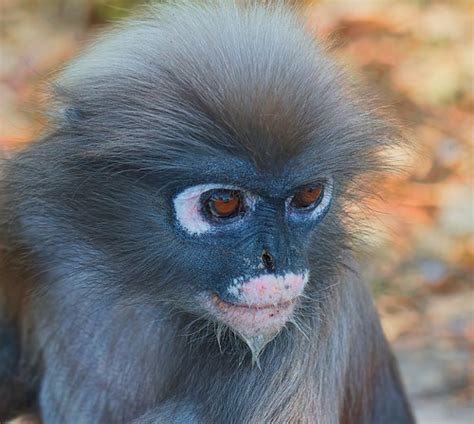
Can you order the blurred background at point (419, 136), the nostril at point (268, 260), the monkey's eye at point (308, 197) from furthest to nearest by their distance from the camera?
the blurred background at point (419, 136), the monkey's eye at point (308, 197), the nostril at point (268, 260)

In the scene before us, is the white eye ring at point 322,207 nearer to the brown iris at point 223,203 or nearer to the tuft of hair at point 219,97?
the tuft of hair at point 219,97

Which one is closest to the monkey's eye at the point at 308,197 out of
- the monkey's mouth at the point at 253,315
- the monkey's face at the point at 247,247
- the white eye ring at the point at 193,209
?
the monkey's face at the point at 247,247

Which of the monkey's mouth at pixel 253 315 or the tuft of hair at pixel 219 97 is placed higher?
the tuft of hair at pixel 219 97

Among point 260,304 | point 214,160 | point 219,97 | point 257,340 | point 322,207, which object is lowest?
point 257,340

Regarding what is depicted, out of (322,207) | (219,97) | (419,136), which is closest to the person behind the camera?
(219,97)

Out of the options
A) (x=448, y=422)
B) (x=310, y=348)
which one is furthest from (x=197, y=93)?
(x=448, y=422)

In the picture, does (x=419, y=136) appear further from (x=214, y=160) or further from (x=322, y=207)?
(x=214, y=160)

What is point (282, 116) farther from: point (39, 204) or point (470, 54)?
point (470, 54)

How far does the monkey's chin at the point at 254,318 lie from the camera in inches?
110

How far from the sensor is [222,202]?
2.74 meters

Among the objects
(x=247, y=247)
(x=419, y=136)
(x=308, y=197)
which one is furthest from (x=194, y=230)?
(x=419, y=136)

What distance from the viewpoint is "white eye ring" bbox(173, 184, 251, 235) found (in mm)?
2758

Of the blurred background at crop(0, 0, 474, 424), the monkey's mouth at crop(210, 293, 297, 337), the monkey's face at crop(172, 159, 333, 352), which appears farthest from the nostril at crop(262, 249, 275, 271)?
the blurred background at crop(0, 0, 474, 424)

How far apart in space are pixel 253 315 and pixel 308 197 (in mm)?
347
